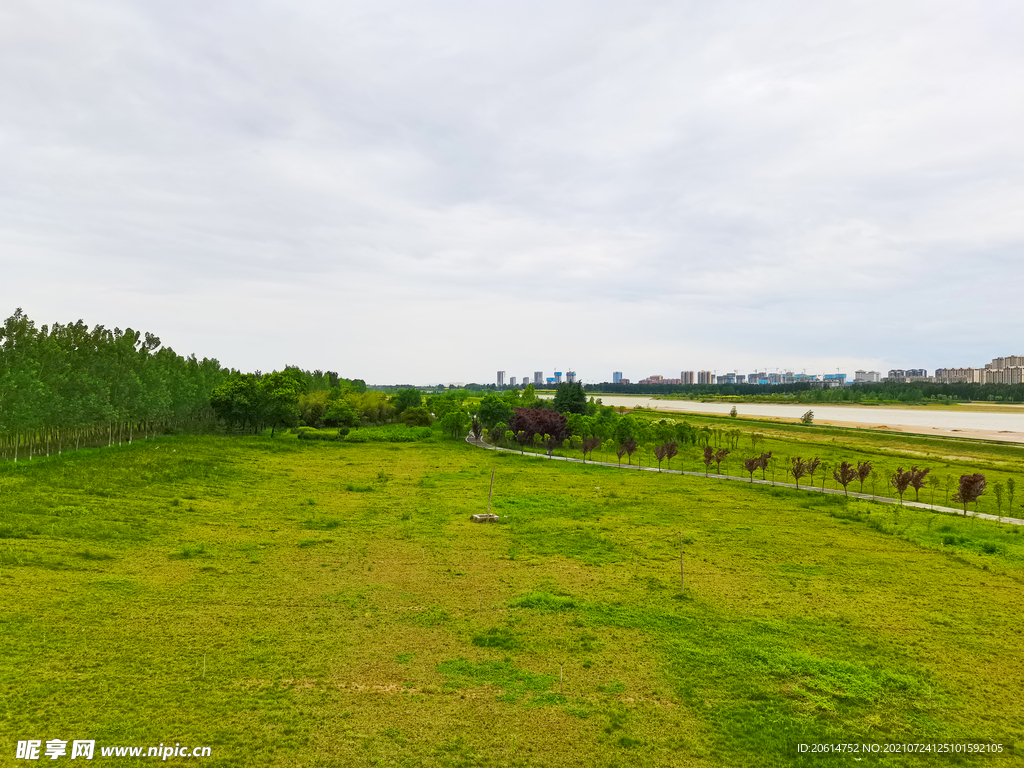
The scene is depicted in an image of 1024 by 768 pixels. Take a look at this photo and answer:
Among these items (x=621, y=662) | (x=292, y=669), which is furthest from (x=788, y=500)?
(x=292, y=669)

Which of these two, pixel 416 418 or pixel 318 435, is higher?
pixel 416 418

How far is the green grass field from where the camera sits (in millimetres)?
12109

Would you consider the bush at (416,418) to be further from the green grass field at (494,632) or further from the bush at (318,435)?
the green grass field at (494,632)

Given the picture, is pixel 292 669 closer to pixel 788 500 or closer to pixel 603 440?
pixel 788 500

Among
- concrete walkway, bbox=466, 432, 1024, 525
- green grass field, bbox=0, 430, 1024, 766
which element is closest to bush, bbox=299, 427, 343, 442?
concrete walkway, bbox=466, 432, 1024, 525

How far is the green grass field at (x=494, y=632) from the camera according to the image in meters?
12.1

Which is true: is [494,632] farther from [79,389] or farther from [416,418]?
[416,418]

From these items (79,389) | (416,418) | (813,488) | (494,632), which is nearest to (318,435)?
(416,418)

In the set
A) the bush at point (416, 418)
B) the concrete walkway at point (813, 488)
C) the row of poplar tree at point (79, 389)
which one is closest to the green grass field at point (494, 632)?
the concrete walkway at point (813, 488)

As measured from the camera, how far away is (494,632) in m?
17.2

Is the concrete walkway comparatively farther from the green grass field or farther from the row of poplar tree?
the row of poplar tree

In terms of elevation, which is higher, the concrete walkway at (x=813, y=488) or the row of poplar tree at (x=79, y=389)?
the row of poplar tree at (x=79, y=389)

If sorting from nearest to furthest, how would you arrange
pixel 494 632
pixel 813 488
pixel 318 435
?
pixel 494 632 < pixel 813 488 < pixel 318 435

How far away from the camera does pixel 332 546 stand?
27.0m
